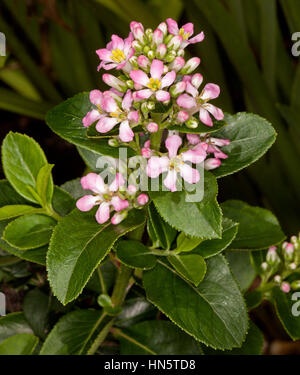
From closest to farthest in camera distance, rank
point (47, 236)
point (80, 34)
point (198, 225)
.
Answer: point (198, 225)
point (47, 236)
point (80, 34)

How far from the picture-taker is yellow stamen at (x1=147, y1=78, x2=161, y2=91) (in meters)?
0.49

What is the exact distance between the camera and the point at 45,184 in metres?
0.61

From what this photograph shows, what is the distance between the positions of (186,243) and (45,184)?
20cm

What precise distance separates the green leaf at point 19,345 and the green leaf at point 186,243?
Answer: 10.8 inches

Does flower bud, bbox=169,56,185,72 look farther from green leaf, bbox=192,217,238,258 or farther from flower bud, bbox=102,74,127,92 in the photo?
green leaf, bbox=192,217,238,258

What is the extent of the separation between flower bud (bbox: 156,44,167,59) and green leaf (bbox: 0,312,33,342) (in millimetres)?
471

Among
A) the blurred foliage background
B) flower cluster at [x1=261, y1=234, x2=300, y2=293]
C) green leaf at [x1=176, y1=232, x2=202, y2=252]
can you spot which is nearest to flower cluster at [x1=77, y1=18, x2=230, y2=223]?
green leaf at [x1=176, y1=232, x2=202, y2=252]

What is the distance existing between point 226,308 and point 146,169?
0.21 metres

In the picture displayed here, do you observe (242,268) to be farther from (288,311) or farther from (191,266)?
(191,266)

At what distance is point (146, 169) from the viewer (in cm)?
53
